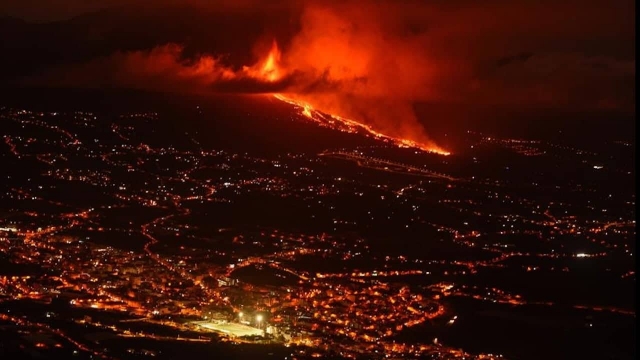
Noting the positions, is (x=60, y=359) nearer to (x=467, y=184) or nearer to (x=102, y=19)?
(x=467, y=184)

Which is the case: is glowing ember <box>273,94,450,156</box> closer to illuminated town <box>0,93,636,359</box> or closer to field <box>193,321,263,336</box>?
illuminated town <box>0,93,636,359</box>

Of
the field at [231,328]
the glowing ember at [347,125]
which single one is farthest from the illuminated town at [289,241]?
the glowing ember at [347,125]

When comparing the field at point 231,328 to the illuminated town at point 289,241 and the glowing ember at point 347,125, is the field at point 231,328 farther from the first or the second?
the glowing ember at point 347,125

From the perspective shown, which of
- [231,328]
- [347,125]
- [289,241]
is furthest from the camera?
[347,125]

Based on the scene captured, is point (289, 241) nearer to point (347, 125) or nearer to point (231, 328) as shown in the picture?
point (231, 328)

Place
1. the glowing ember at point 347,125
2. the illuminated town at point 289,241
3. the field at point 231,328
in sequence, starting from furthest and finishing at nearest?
the glowing ember at point 347,125
the illuminated town at point 289,241
the field at point 231,328

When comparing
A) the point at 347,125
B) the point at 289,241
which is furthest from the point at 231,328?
the point at 347,125

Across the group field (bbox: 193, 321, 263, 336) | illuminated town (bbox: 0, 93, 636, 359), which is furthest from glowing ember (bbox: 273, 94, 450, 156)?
field (bbox: 193, 321, 263, 336)

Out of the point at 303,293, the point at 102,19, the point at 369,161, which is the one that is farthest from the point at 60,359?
the point at 102,19

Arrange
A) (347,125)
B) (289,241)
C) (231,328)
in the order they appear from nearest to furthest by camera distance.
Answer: (231,328), (289,241), (347,125)
